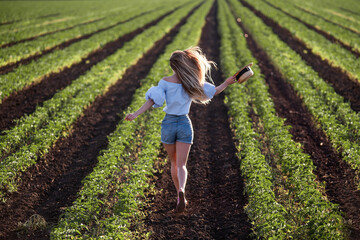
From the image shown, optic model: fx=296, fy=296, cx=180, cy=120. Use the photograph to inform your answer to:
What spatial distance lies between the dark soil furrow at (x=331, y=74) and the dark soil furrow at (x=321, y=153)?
195 centimetres

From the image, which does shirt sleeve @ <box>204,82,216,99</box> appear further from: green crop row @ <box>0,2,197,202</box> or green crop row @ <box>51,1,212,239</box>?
green crop row @ <box>0,2,197,202</box>

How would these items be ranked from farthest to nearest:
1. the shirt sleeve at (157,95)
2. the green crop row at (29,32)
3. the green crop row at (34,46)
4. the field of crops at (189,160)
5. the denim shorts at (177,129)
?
the green crop row at (29,32), the green crop row at (34,46), the field of crops at (189,160), the denim shorts at (177,129), the shirt sleeve at (157,95)

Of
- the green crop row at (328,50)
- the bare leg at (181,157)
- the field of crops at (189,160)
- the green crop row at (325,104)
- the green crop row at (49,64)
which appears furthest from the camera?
the green crop row at (328,50)

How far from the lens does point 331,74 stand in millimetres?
14672

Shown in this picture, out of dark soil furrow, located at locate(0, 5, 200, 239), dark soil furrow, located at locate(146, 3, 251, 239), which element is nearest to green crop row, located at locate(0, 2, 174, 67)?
dark soil furrow, located at locate(0, 5, 200, 239)

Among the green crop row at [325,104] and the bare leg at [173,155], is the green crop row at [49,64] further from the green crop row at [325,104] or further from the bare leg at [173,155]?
the green crop row at [325,104]

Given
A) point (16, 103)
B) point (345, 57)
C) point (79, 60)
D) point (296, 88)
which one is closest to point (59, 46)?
point (79, 60)

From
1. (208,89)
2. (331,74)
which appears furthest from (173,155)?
(331,74)

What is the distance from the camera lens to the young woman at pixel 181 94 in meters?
4.52

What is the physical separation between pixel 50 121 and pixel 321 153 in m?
8.01

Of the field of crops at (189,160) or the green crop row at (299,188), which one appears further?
the field of crops at (189,160)

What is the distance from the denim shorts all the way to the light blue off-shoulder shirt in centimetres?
12

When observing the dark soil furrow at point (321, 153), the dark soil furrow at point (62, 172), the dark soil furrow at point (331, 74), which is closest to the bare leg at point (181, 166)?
the dark soil furrow at point (62, 172)

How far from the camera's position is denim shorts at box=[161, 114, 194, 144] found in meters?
4.89
